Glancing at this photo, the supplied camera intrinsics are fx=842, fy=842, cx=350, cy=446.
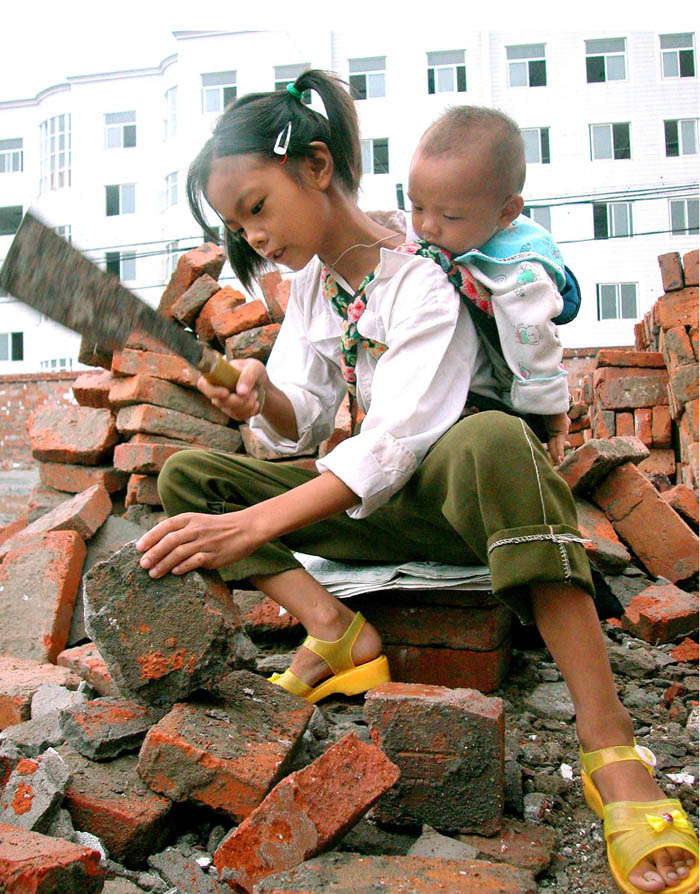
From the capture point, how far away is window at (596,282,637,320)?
54.5ft

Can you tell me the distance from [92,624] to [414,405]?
88 centimetres

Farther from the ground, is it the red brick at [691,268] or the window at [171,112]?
the window at [171,112]

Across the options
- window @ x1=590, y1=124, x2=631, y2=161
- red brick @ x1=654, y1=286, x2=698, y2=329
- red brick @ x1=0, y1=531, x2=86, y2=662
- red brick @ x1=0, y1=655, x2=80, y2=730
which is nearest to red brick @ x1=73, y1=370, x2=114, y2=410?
red brick @ x1=0, y1=531, x2=86, y2=662

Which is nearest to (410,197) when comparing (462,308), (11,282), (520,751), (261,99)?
(462,308)

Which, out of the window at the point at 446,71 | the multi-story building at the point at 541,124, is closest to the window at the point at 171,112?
the multi-story building at the point at 541,124

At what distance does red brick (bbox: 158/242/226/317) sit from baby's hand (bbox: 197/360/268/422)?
2244 millimetres

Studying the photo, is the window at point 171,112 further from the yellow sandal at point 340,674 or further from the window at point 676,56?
the yellow sandal at point 340,674

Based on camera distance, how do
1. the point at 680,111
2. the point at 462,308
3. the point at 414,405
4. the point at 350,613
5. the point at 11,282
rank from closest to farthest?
the point at 11,282 < the point at 414,405 < the point at 462,308 < the point at 350,613 < the point at 680,111

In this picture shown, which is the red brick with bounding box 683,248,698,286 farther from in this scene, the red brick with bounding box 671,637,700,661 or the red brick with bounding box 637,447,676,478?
the red brick with bounding box 671,637,700,661

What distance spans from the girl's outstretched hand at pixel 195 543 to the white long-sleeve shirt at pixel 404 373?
0.25 m

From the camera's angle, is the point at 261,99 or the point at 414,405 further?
the point at 261,99

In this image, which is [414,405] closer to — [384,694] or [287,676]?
[384,694]

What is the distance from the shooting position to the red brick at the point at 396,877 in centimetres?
132

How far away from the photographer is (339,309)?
257cm
